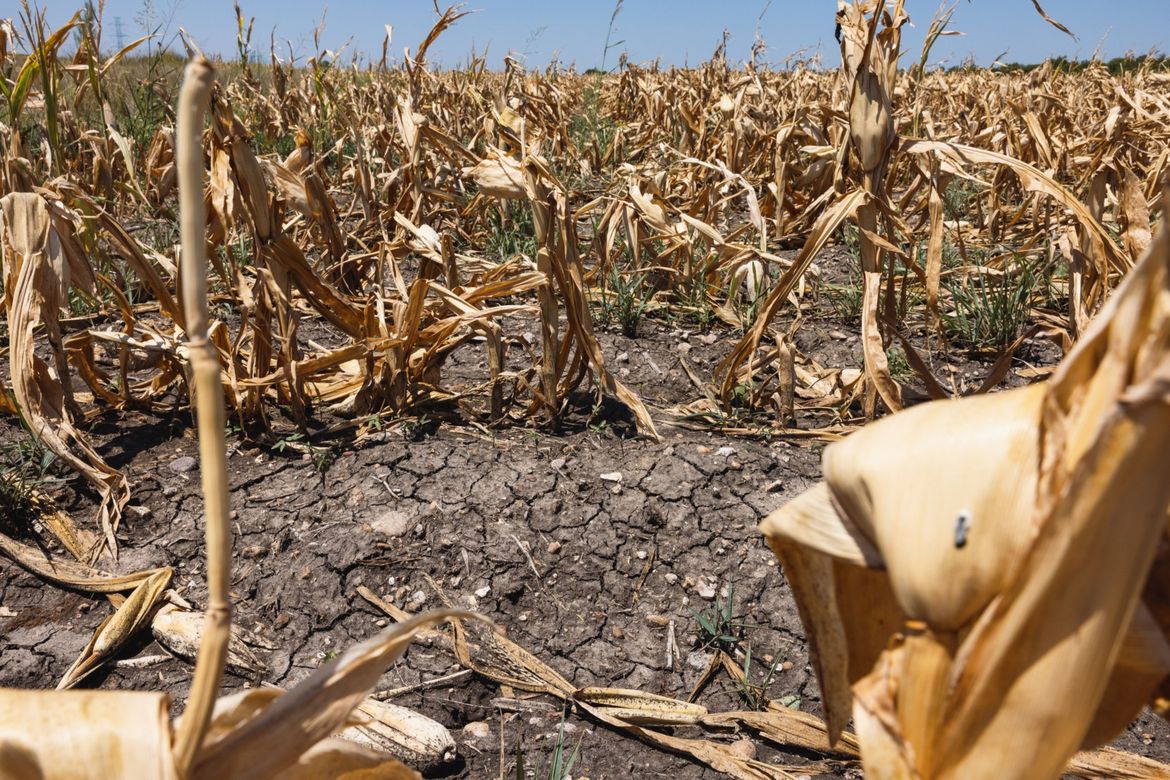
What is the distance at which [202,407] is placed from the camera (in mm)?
346

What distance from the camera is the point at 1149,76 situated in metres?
10.1

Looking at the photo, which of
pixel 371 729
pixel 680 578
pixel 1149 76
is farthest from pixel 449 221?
pixel 1149 76

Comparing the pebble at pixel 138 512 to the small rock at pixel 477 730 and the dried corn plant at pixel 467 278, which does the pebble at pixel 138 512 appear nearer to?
the dried corn plant at pixel 467 278

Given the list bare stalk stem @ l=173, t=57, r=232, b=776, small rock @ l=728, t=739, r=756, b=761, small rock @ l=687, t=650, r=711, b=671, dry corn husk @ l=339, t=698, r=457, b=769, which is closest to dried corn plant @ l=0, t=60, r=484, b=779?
bare stalk stem @ l=173, t=57, r=232, b=776

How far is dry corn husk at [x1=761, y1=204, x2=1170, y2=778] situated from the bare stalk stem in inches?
10.7

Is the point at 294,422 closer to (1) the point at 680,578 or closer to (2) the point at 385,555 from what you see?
(2) the point at 385,555

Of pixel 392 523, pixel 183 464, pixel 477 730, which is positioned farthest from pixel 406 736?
pixel 183 464

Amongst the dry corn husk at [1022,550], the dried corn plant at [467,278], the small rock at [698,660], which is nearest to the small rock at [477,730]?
the small rock at [698,660]

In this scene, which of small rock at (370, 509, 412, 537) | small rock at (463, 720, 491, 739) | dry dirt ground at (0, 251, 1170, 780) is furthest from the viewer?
small rock at (370, 509, 412, 537)

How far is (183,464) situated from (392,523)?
2.15ft

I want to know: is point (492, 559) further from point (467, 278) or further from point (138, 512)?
point (467, 278)

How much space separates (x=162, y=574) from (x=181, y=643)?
Answer: 0.70 ft

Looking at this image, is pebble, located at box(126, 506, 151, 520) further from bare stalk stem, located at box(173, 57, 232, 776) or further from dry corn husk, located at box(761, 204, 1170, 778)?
dry corn husk, located at box(761, 204, 1170, 778)

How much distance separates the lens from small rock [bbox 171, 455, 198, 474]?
2.16 m
